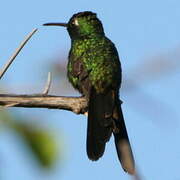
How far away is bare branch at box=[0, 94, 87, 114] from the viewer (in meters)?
2.87

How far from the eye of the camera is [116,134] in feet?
12.4

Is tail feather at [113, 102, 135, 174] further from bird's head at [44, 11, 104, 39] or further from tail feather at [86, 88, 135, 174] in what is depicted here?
bird's head at [44, 11, 104, 39]

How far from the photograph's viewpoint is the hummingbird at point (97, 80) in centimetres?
361

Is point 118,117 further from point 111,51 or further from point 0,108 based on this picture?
point 0,108

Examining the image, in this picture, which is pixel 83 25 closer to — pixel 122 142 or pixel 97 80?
pixel 97 80

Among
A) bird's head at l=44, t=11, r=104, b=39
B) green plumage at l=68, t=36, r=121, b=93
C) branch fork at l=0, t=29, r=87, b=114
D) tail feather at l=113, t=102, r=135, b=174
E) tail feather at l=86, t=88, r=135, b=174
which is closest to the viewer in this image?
branch fork at l=0, t=29, r=87, b=114

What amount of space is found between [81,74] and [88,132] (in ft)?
2.42

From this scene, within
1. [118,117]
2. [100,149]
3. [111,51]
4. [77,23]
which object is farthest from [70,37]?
[100,149]

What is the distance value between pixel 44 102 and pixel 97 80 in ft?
4.12

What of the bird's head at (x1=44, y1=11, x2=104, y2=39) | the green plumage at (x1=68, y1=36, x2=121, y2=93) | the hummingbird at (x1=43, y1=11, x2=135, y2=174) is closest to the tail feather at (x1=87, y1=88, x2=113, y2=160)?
the hummingbird at (x1=43, y1=11, x2=135, y2=174)

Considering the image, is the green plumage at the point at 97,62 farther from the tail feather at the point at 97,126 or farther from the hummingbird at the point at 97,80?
the tail feather at the point at 97,126

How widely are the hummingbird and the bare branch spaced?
386 millimetres

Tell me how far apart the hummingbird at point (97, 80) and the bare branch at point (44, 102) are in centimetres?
39

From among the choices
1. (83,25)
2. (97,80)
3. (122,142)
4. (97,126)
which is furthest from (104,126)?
(83,25)
